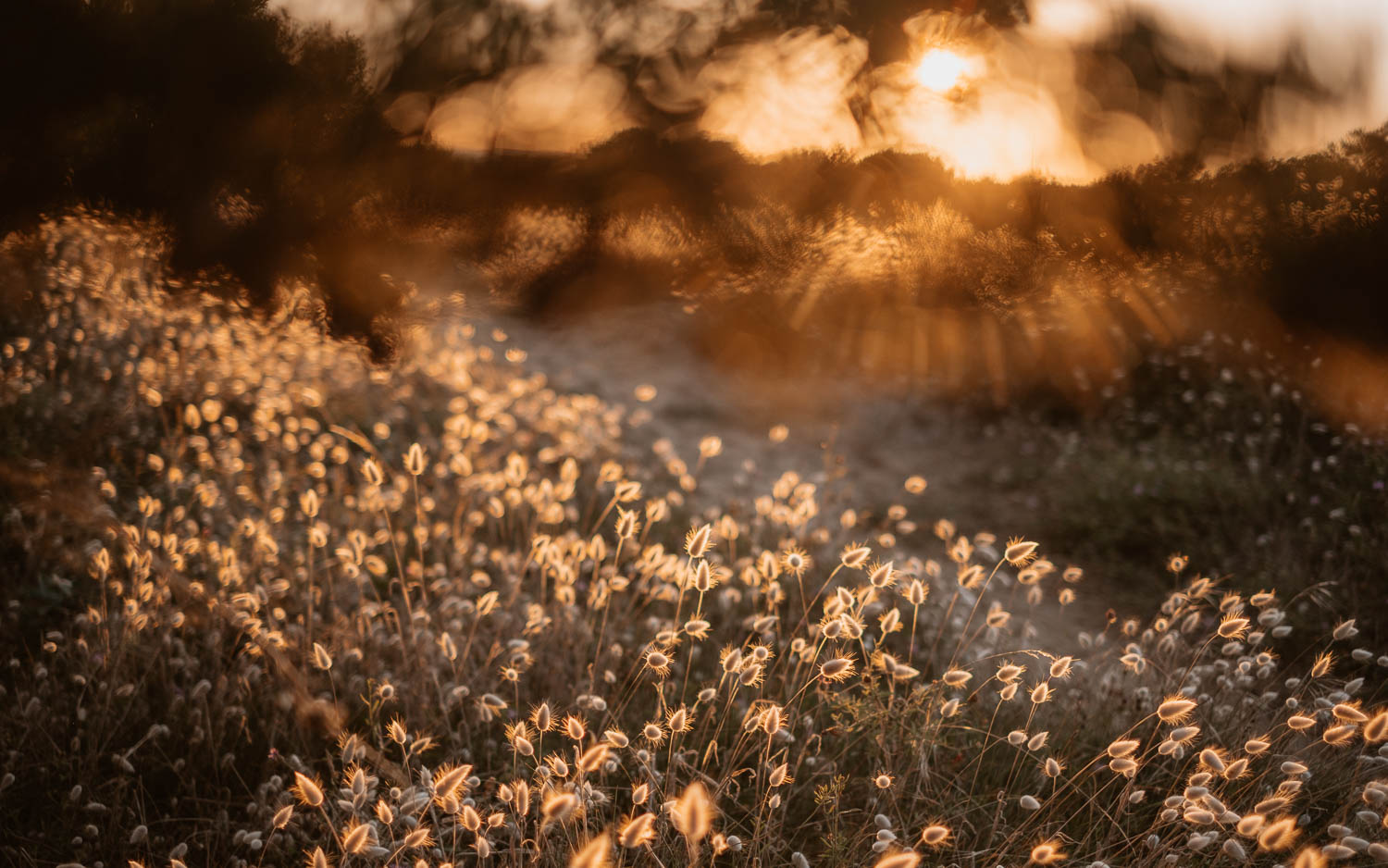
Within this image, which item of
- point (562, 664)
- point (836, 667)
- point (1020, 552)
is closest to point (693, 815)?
point (836, 667)

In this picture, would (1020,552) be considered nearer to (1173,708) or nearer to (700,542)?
(1173,708)

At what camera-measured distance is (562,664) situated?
2.94 meters

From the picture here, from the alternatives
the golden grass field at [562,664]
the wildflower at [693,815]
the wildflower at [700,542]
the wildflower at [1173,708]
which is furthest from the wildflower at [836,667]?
the wildflower at [1173,708]

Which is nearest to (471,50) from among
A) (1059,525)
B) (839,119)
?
(839,119)

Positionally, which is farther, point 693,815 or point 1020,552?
point 1020,552

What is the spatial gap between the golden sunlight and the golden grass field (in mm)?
1148

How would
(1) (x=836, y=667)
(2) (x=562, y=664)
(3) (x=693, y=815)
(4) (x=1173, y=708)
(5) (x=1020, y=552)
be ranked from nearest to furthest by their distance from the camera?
(3) (x=693, y=815) < (4) (x=1173, y=708) < (1) (x=836, y=667) < (5) (x=1020, y=552) < (2) (x=562, y=664)

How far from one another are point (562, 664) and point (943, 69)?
2.31 metres

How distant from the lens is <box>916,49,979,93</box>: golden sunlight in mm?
1876

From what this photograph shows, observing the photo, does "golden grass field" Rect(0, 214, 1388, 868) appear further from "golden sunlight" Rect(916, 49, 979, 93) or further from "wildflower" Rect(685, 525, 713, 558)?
"golden sunlight" Rect(916, 49, 979, 93)

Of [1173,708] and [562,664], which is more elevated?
[1173,708]

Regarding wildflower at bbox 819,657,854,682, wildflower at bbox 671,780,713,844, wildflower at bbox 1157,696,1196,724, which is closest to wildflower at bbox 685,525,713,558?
wildflower at bbox 819,657,854,682

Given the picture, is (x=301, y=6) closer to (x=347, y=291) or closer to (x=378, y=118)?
(x=378, y=118)

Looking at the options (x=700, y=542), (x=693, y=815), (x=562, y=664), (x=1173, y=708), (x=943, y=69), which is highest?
(x=943, y=69)
